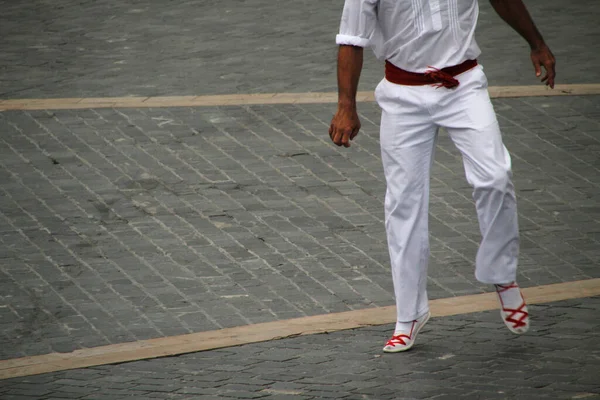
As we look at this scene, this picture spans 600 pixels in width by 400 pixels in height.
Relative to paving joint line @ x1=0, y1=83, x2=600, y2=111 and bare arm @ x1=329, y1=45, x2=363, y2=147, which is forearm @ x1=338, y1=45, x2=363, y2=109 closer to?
bare arm @ x1=329, y1=45, x2=363, y2=147

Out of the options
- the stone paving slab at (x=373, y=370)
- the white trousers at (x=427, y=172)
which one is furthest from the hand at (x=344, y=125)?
the stone paving slab at (x=373, y=370)

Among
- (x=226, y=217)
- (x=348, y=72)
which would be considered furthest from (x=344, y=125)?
(x=226, y=217)

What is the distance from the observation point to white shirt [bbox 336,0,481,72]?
554 centimetres

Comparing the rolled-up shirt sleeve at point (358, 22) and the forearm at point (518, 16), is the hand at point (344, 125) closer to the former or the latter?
the rolled-up shirt sleeve at point (358, 22)

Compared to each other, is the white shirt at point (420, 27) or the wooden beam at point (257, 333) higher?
the white shirt at point (420, 27)

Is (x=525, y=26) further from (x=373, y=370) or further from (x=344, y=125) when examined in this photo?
(x=373, y=370)

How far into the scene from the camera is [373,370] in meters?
5.59

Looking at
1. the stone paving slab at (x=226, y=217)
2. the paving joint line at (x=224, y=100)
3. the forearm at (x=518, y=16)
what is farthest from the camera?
the paving joint line at (x=224, y=100)

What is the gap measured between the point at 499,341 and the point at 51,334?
2.26 meters

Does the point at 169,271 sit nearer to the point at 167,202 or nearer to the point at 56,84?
the point at 167,202

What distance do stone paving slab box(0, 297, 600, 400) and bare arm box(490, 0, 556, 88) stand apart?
125 centimetres

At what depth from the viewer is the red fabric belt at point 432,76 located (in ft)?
18.3

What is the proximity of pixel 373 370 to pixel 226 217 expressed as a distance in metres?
2.73

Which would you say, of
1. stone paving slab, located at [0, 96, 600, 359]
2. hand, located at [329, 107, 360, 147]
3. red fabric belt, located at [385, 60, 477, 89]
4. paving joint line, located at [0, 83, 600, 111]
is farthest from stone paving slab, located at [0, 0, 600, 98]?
hand, located at [329, 107, 360, 147]
